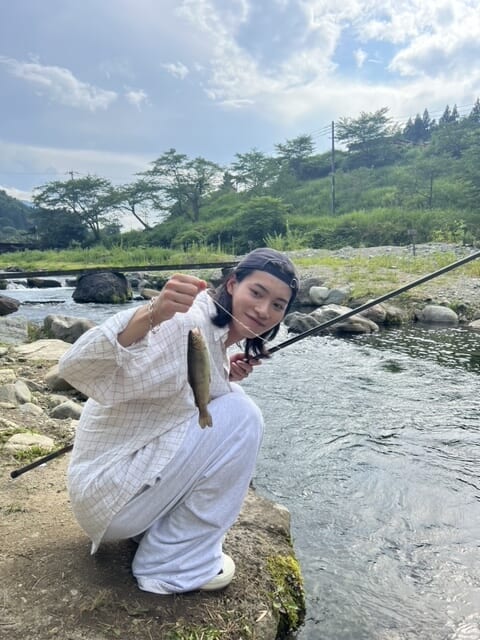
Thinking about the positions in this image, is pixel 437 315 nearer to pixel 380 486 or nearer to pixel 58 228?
pixel 380 486

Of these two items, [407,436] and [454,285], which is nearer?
[407,436]

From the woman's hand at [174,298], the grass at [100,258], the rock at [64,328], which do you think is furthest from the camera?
the grass at [100,258]

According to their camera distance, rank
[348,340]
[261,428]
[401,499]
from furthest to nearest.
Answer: [348,340] → [401,499] → [261,428]

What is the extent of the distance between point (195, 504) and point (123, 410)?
55cm

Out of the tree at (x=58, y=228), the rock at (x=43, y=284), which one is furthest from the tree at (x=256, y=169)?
the rock at (x=43, y=284)

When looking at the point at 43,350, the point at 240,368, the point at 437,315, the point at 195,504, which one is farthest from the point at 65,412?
the point at 437,315

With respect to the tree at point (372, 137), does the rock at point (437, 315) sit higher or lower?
lower

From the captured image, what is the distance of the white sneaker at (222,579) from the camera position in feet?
7.91

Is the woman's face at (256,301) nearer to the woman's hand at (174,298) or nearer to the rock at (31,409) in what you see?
the woman's hand at (174,298)

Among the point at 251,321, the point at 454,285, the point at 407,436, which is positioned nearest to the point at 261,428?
the point at 251,321

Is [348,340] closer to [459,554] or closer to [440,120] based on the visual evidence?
[459,554]

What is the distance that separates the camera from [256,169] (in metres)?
57.4

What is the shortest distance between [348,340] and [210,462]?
9056 millimetres

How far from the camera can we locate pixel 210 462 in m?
2.24
